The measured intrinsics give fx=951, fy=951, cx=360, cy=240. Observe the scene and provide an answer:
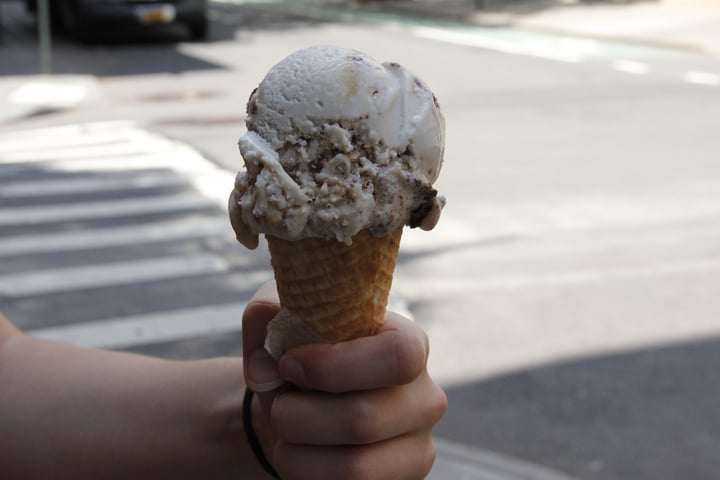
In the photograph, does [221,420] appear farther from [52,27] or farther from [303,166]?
[52,27]

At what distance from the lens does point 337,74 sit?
1463 mm

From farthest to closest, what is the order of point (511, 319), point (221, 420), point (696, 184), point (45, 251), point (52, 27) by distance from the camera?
point (52, 27) → point (696, 184) → point (45, 251) → point (511, 319) → point (221, 420)

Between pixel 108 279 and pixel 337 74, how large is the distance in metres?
5.43

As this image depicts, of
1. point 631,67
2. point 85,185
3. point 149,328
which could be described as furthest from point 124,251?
point 631,67

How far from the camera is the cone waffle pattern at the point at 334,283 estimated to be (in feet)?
5.17

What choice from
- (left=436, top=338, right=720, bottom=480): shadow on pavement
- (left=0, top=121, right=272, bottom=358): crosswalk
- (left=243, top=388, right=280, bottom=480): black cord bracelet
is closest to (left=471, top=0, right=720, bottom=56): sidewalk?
(left=0, top=121, right=272, bottom=358): crosswalk

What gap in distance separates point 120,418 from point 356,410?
28.6 inches

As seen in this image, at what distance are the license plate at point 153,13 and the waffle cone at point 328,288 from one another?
1738 cm

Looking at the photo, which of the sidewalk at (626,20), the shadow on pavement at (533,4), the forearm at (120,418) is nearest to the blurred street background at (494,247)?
the forearm at (120,418)

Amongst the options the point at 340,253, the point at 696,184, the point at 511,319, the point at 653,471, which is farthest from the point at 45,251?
Answer: the point at 340,253

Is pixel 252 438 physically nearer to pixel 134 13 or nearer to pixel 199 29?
pixel 134 13

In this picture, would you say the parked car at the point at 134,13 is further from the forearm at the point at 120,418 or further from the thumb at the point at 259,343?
the thumb at the point at 259,343

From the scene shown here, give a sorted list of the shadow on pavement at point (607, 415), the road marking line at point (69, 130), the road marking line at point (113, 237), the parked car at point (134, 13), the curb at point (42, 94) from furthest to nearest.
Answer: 1. the parked car at point (134, 13)
2. the curb at point (42, 94)
3. the road marking line at point (69, 130)
4. the road marking line at point (113, 237)
5. the shadow on pavement at point (607, 415)

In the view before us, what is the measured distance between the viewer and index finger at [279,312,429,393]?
4.73 feet
